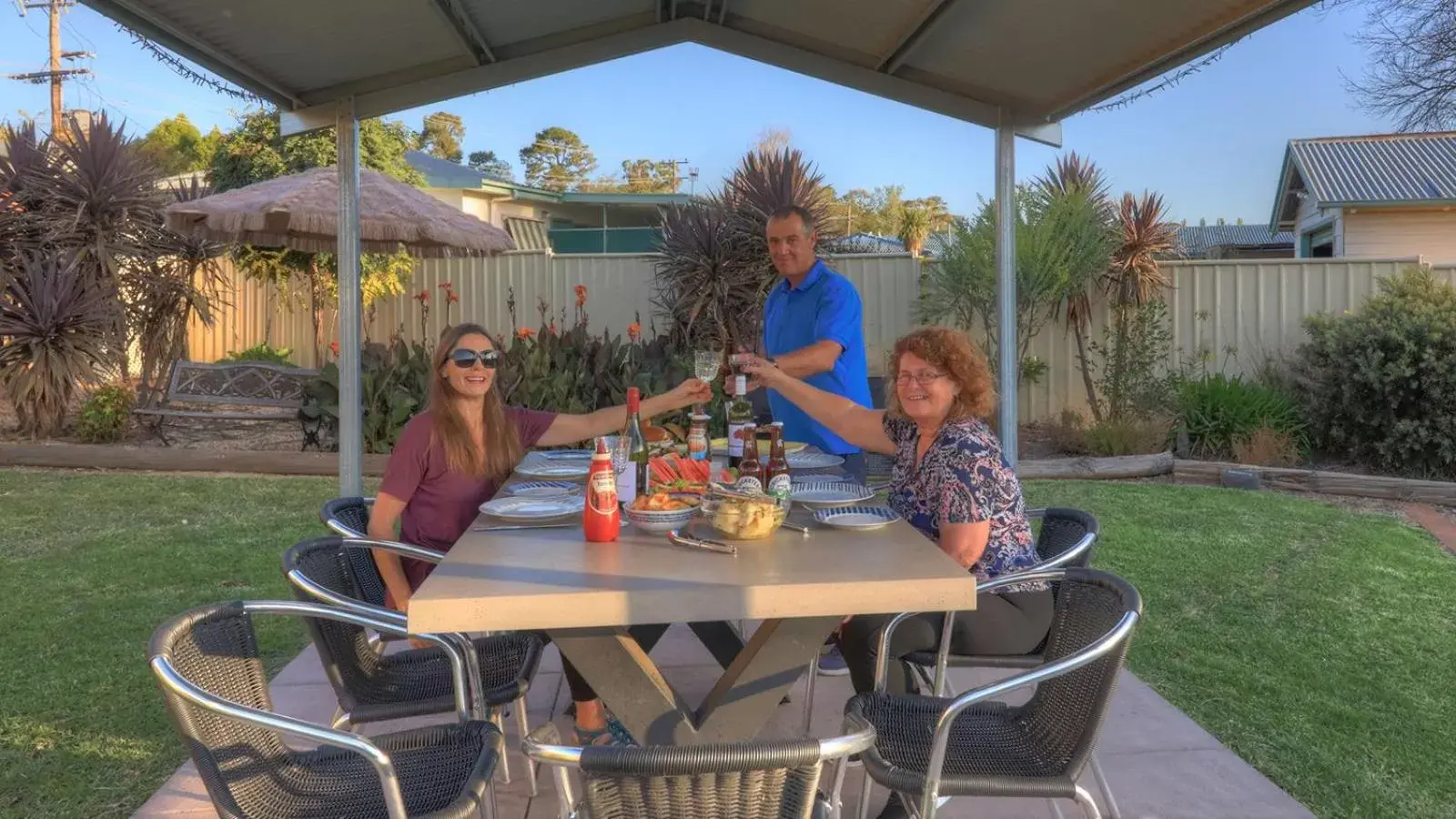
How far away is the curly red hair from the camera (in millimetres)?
2998

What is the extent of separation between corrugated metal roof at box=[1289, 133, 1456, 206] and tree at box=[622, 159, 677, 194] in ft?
94.9

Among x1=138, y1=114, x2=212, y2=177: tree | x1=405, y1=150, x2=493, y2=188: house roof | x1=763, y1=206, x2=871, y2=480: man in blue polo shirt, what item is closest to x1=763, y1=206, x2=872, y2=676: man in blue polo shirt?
x1=763, y1=206, x2=871, y2=480: man in blue polo shirt

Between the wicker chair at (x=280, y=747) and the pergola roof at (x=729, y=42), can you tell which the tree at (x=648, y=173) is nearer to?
the pergola roof at (x=729, y=42)

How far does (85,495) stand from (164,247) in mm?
3979

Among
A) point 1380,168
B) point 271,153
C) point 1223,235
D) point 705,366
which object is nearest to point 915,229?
point 1223,235

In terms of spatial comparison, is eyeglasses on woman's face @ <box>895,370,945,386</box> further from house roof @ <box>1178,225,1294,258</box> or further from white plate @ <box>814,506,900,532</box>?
house roof @ <box>1178,225,1294,258</box>

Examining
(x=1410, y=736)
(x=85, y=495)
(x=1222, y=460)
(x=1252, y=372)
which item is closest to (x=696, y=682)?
(x=1410, y=736)

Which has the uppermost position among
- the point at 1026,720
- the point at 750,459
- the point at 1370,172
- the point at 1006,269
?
the point at 1370,172

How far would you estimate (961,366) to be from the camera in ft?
9.82

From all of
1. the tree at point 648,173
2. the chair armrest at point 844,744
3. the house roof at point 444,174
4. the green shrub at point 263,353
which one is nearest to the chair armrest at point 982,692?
the chair armrest at point 844,744

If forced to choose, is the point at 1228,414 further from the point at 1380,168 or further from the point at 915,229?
the point at 915,229

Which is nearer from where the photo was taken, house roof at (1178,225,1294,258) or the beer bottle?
the beer bottle

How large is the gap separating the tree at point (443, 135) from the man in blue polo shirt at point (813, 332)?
4426 centimetres

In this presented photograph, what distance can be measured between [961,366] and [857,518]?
0.61m
